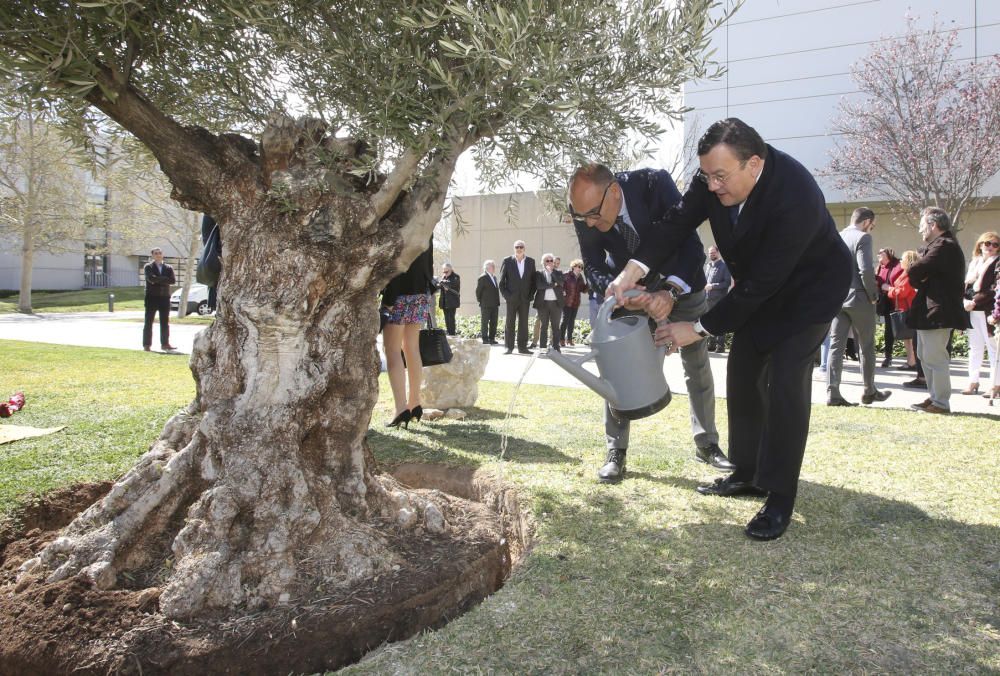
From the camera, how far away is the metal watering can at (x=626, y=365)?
132 inches

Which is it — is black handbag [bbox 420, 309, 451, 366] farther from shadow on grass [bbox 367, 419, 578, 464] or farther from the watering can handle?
the watering can handle

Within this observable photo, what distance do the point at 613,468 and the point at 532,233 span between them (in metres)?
21.9

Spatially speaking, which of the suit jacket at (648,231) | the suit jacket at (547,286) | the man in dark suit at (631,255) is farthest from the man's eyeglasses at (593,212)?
the suit jacket at (547,286)

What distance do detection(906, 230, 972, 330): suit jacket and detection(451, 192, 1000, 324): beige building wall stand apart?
44.9ft

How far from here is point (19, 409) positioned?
5453 mm

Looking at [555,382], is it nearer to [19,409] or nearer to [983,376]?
[19,409]

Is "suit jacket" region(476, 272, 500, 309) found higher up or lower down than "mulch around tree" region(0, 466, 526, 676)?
higher up

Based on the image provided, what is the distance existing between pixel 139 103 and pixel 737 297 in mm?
2853

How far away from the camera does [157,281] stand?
43.0 feet

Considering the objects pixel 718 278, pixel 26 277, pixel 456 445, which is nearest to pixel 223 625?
pixel 456 445

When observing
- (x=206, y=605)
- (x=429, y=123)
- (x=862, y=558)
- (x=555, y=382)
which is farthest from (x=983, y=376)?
(x=206, y=605)

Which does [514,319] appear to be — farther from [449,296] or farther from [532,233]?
[532,233]

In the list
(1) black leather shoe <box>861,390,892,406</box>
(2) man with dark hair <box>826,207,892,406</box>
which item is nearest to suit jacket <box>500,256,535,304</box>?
(2) man with dark hair <box>826,207,892,406</box>

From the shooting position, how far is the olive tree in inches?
99.7
